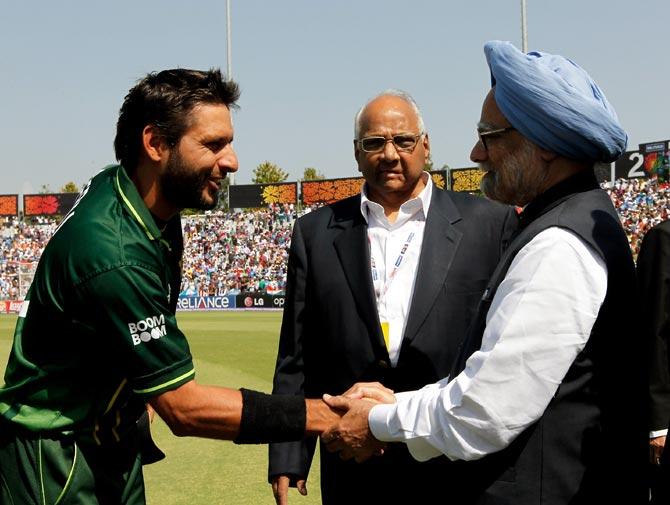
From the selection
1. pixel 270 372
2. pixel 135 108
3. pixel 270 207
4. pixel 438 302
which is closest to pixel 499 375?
pixel 438 302

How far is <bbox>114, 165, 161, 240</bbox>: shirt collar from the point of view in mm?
2861

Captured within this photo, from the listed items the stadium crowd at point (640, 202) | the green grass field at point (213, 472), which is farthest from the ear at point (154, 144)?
the stadium crowd at point (640, 202)

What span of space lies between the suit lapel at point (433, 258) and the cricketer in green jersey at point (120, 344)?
31.0 inches

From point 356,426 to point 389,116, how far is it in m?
1.81

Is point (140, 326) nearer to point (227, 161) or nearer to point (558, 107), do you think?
point (227, 161)

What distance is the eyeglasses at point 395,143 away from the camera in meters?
4.09

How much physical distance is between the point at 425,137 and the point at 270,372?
→ 9.91 metres

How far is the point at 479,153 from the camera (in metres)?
2.88

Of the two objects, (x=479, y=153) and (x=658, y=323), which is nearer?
(x=479, y=153)

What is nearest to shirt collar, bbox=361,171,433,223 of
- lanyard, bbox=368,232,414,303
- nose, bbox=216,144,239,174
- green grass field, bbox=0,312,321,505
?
lanyard, bbox=368,232,414,303

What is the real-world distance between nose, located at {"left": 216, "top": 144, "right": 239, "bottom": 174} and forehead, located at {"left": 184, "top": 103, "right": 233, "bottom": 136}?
0.08m

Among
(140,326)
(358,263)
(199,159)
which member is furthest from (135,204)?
(358,263)

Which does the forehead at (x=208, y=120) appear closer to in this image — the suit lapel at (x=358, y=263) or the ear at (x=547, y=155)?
the suit lapel at (x=358, y=263)

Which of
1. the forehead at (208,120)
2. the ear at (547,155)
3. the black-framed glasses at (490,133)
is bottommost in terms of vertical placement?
the ear at (547,155)
